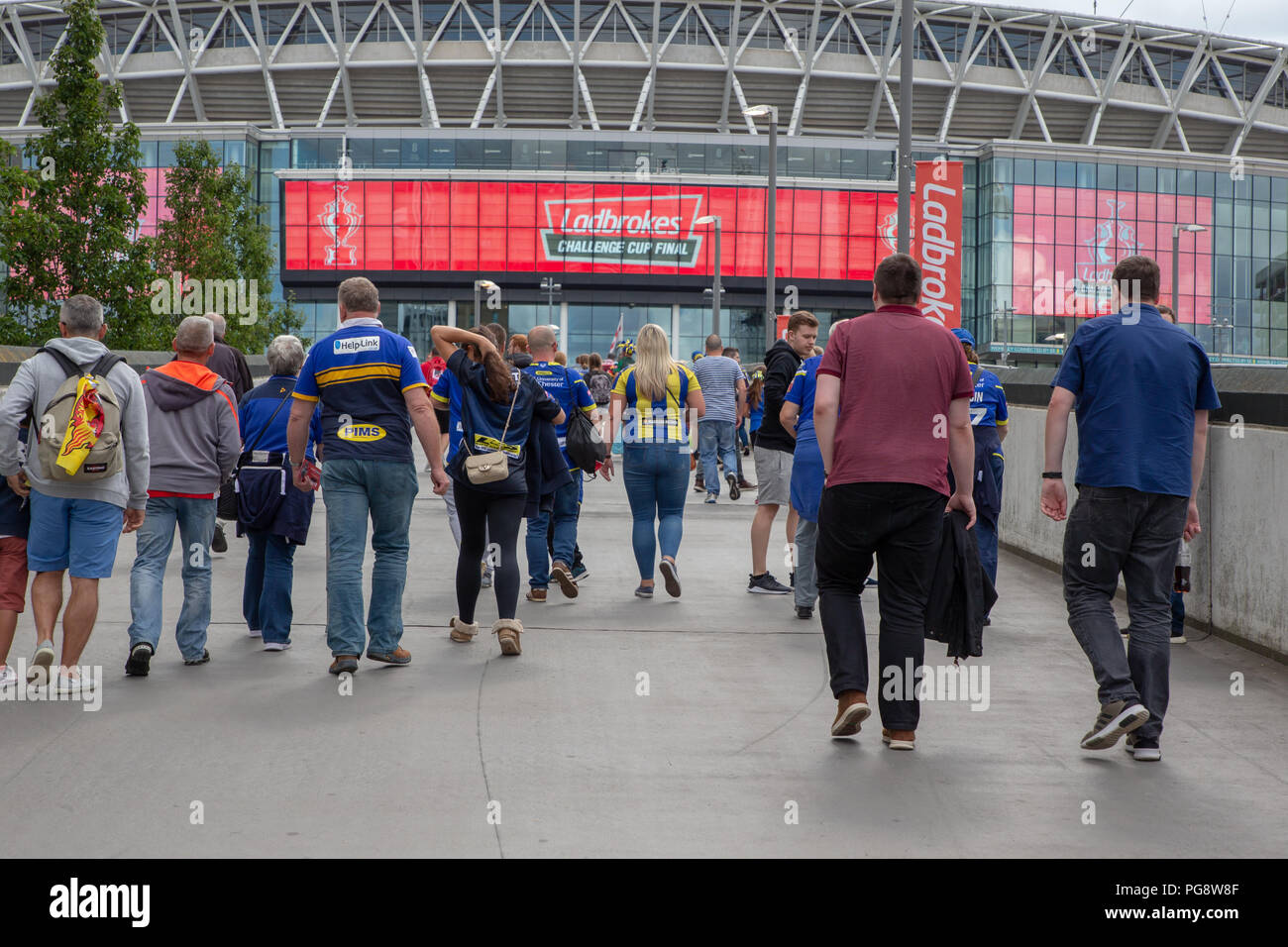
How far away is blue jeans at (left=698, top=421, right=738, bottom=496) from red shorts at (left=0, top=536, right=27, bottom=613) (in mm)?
10743

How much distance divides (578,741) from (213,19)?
254ft

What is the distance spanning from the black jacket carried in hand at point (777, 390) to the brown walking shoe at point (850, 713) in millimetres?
3667

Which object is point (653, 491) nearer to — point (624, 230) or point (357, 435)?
point (357, 435)

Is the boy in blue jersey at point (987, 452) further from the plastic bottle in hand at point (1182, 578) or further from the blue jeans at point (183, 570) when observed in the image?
the blue jeans at point (183, 570)

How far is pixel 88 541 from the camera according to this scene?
615 centimetres

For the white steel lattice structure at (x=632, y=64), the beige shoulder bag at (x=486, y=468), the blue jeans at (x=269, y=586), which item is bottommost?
the blue jeans at (x=269, y=586)

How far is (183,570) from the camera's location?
6.71 metres

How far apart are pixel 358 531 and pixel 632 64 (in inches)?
2736

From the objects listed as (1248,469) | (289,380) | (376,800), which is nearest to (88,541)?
(289,380)

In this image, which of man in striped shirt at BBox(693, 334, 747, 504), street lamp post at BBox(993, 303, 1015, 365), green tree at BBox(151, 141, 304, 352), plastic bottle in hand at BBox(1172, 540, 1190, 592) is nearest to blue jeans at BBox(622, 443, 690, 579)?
plastic bottle in hand at BBox(1172, 540, 1190, 592)

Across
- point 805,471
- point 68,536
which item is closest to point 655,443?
point 805,471

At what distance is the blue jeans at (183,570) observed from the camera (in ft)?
21.5

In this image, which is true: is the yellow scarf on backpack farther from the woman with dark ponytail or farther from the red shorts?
the woman with dark ponytail
